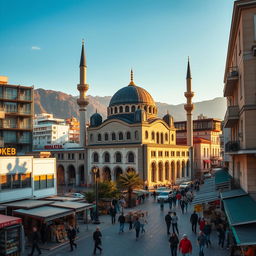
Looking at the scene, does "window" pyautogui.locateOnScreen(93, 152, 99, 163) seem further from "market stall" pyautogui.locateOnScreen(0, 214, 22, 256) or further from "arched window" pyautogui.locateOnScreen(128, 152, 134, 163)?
"market stall" pyautogui.locateOnScreen(0, 214, 22, 256)

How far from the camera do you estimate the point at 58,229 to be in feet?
61.1

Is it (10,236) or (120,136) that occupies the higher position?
(120,136)

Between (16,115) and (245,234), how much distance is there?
3154 cm

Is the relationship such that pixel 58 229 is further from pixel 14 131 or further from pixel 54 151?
pixel 54 151

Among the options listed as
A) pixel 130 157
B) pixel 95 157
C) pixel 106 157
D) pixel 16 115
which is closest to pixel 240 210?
pixel 16 115

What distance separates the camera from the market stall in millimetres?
14527

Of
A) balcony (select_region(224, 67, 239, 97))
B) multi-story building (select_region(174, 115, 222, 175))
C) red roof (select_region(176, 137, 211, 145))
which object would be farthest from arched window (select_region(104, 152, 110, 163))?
balcony (select_region(224, 67, 239, 97))

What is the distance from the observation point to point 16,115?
36.9 metres

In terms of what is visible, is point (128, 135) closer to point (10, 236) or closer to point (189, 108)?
point (189, 108)

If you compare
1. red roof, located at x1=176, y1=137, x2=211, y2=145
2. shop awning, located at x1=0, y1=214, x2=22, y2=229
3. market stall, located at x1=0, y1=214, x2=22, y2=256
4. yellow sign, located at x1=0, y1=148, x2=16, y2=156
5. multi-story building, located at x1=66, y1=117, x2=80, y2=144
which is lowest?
market stall, located at x1=0, y1=214, x2=22, y2=256

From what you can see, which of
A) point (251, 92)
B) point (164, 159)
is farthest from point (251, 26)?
point (164, 159)

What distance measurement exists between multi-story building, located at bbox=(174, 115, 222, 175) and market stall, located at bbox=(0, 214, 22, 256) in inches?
2373

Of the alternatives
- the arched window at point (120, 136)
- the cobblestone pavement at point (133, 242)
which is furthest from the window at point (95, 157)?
the cobblestone pavement at point (133, 242)

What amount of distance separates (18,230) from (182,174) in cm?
5044
